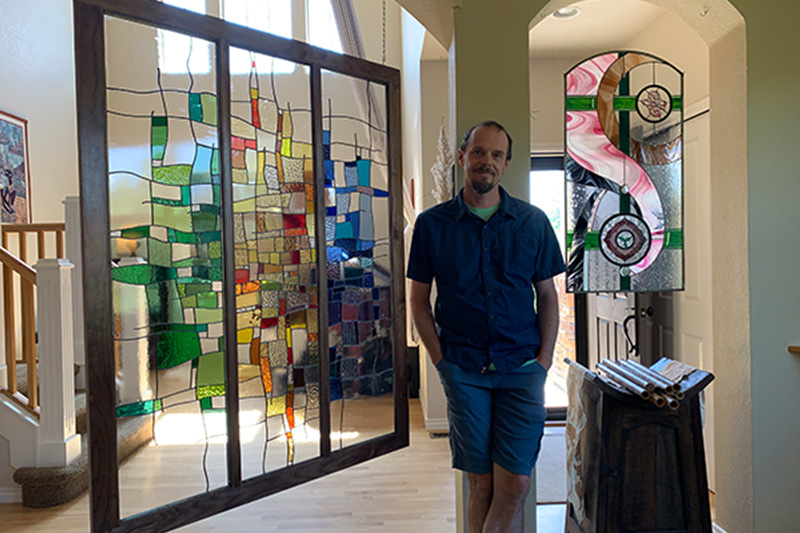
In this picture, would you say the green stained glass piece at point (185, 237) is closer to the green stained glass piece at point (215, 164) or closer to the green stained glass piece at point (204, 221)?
the green stained glass piece at point (204, 221)

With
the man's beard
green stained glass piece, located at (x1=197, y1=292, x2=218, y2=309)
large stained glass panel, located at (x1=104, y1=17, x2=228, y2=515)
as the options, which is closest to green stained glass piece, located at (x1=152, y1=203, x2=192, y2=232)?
large stained glass panel, located at (x1=104, y1=17, x2=228, y2=515)

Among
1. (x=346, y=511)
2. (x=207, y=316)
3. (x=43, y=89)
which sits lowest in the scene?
(x=346, y=511)

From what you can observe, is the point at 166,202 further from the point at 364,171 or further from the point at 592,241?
the point at 592,241

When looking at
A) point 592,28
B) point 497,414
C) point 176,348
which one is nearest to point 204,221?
point 176,348

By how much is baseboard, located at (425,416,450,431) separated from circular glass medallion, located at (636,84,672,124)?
255 centimetres

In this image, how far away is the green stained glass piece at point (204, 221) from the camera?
6.13 ft

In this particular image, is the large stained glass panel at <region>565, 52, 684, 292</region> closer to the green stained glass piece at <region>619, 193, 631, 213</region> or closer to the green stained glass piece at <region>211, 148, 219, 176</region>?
the green stained glass piece at <region>619, 193, 631, 213</region>

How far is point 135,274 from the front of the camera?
1.78 meters

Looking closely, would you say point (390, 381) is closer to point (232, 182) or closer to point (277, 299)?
point (277, 299)

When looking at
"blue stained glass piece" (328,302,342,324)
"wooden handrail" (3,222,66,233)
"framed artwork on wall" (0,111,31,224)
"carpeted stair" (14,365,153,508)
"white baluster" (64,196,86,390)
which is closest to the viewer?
"blue stained glass piece" (328,302,342,324)

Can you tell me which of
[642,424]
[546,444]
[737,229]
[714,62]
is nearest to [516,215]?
[642,424]

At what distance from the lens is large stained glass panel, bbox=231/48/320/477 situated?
1.98 m

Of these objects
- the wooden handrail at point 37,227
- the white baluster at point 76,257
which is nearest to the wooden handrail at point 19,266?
the white baluster at point 76,257

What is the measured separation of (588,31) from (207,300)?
2.96 m
